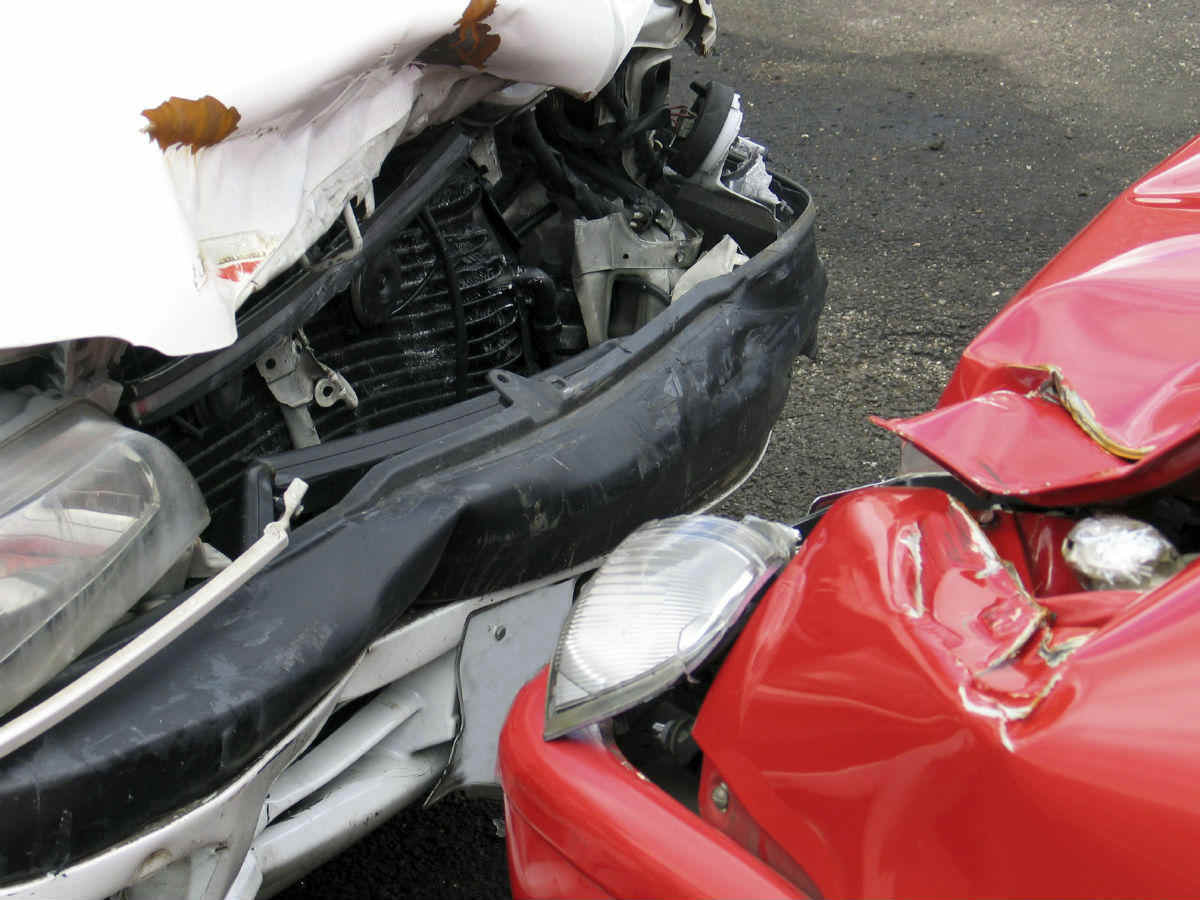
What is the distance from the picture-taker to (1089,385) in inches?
51.9

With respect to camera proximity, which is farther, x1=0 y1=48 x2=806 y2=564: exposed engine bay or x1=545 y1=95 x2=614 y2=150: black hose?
x1=545 y1=95 x2=614 y2=150: black hose

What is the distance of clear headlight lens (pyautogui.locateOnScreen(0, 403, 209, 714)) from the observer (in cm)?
131

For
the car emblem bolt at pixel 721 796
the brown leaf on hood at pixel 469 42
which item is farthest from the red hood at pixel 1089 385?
the brown leaf on hood at pixel 469 42

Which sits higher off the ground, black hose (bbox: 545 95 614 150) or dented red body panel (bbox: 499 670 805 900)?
black hose (bbox: 545 95 614 150)

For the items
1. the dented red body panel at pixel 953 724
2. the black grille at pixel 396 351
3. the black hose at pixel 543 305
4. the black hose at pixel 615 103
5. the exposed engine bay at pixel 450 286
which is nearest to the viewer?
the dented red body panel at pixel 953 724

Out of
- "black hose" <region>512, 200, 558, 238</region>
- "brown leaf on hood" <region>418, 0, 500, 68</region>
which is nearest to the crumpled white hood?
"brown leaf on hood" <region>418, 0, 500, 68</region>

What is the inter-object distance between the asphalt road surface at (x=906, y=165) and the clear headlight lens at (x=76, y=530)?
886 mm

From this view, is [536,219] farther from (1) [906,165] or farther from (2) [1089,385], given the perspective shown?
(1) [906,165]

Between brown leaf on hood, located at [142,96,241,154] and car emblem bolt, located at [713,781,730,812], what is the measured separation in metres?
0.97

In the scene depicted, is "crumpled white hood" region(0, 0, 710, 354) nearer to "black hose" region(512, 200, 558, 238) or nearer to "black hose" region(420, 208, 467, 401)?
"black hose" region(420, 208, 467, 401)

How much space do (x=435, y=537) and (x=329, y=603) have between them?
161 millimetres

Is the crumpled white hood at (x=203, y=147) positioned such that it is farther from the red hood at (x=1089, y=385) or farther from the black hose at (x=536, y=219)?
the red hood at (x=1089, y=385)

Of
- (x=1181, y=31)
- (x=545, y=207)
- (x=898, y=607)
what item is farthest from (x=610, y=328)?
(x=1181, y=31)

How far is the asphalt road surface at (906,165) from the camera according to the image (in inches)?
116
